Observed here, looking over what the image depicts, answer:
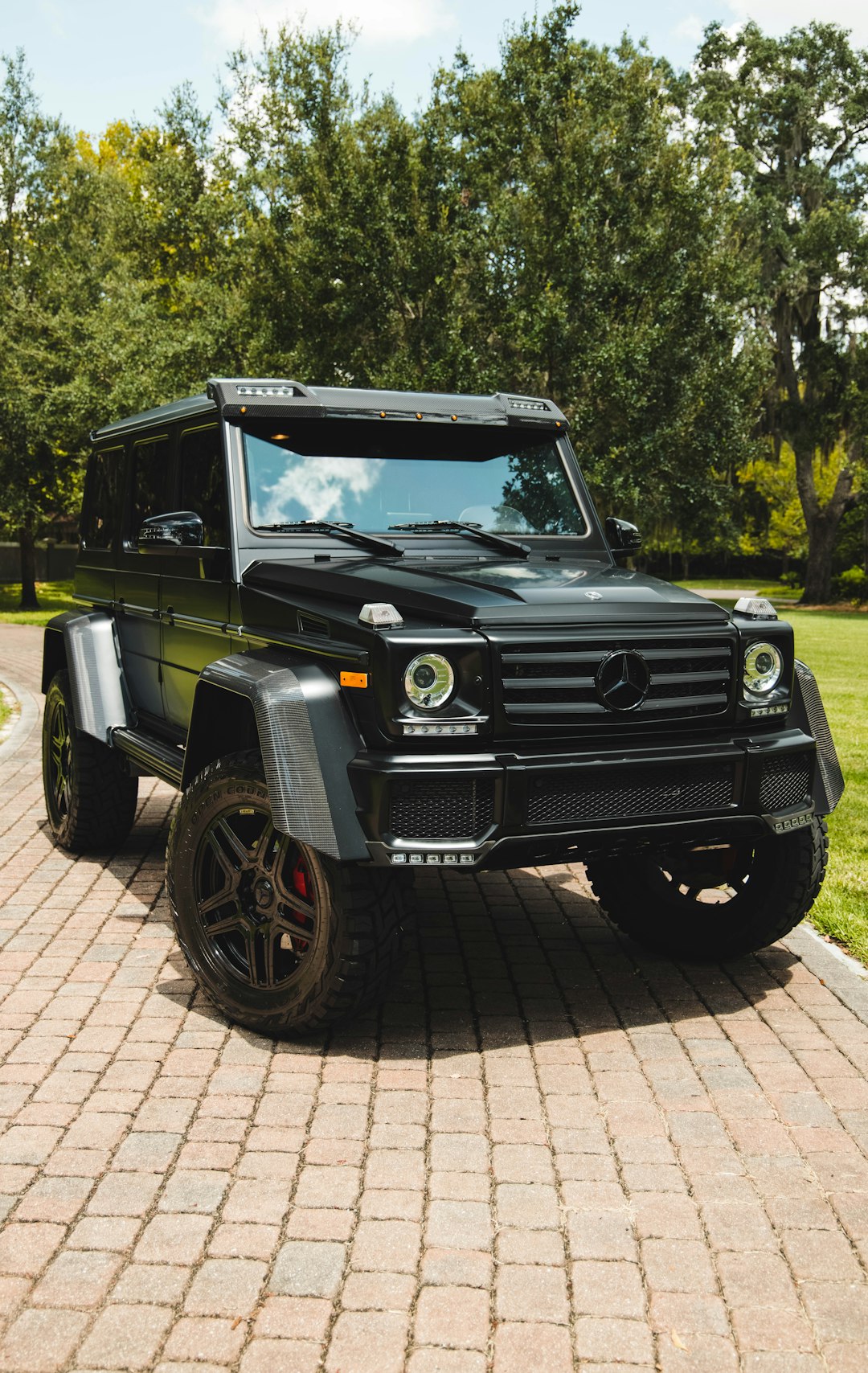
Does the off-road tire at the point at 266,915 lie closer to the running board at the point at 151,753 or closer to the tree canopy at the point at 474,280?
the running board at the point at 151,753

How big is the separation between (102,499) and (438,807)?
13.1 feet

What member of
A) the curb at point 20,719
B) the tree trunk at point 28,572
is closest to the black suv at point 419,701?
the curb at point 20,719

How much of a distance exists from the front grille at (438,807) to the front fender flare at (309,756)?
149mm

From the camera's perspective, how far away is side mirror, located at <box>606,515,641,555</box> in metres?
5.72

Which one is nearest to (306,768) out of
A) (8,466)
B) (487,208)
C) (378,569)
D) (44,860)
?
(378,569)

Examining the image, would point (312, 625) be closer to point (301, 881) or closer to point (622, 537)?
point (301, 881)

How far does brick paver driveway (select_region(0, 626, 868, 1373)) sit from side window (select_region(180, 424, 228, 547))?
5.92 ft

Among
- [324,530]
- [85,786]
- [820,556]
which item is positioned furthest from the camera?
[820,556]

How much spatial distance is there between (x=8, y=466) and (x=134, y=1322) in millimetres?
29018

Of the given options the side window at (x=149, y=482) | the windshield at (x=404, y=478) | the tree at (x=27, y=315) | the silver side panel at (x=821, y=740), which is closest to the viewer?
the silver side panel at (x=821, y=740)

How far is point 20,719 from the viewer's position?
1241 centimetres

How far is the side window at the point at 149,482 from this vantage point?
5.86m

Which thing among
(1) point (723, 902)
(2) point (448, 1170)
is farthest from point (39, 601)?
(2) point (448, 1170)

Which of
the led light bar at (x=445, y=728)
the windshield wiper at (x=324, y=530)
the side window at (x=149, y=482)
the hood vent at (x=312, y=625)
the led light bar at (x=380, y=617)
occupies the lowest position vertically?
the led light bar at (x=445, y=728)
